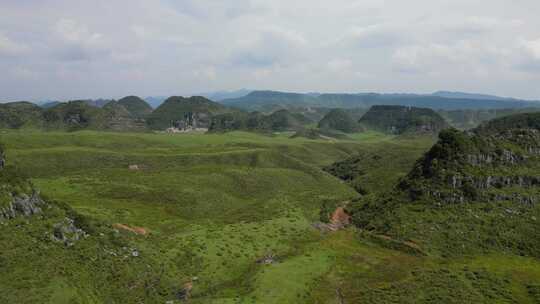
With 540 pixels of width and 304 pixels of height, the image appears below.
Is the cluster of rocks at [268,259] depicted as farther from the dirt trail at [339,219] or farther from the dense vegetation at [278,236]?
the dirt trail at [339,219]

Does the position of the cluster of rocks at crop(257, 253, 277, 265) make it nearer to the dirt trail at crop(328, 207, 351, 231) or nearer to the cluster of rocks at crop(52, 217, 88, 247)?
the dirt trail at crop(328, 207, 351, 231)

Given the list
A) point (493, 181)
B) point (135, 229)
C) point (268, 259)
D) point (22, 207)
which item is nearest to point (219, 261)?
point (268, 259)

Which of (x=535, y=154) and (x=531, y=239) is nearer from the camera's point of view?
(x=531, y=239)

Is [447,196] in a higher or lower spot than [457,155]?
lower

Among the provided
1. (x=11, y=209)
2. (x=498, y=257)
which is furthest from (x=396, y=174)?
(x=11, y=209)

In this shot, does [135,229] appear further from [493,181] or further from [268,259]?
[493,181]

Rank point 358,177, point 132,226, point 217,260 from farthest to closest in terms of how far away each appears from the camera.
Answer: point 358,177, point 132,226, point 217,260

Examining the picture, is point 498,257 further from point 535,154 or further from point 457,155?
point 535,154

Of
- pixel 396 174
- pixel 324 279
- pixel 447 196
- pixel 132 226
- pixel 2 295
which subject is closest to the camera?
pixel 2 295
